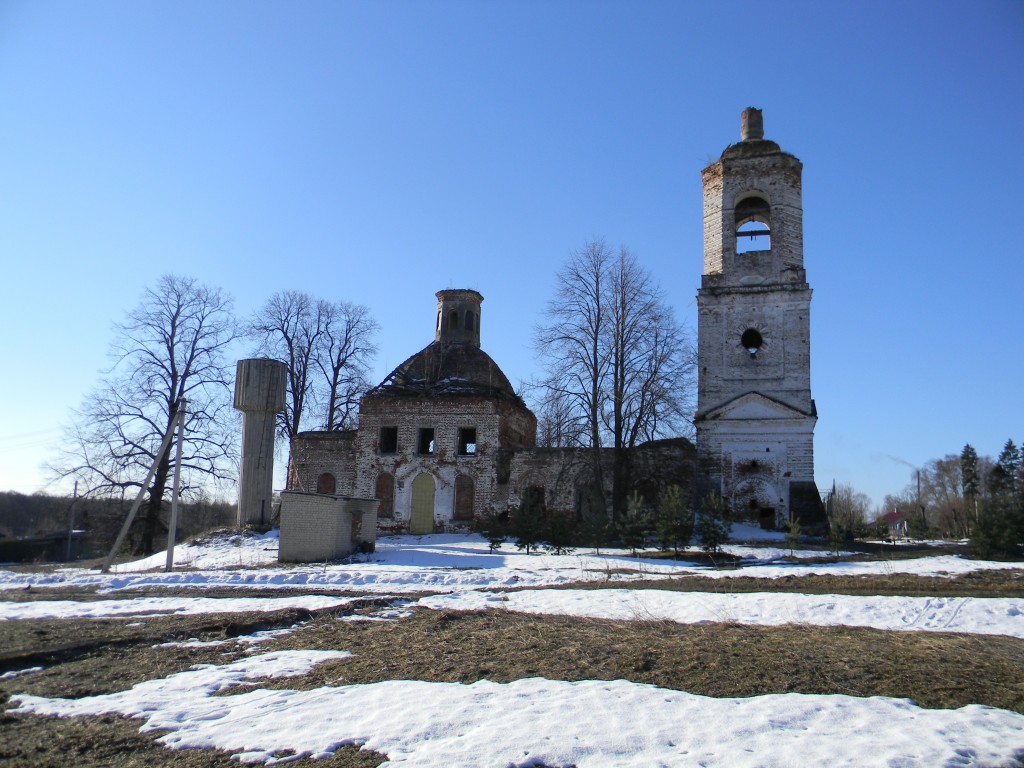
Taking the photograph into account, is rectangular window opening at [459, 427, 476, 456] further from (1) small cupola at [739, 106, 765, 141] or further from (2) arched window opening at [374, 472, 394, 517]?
(1) small cupola at [739, 106, 765, 141]

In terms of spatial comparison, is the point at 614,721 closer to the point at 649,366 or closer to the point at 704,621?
the point at 704,621

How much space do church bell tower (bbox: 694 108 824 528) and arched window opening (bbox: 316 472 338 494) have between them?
1490 centimetres

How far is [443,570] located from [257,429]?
11.3m

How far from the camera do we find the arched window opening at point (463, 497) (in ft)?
102

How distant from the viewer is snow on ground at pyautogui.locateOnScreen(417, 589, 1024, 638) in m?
9.90

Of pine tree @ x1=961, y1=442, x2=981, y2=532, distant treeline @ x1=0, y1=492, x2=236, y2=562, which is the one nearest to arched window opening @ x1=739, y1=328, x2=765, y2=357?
distant treeline @ x1=0, y1=492, x2=236, y2=562

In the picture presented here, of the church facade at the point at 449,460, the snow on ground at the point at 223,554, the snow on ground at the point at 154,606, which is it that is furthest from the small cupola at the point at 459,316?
the snow on ground at the point at 154,606

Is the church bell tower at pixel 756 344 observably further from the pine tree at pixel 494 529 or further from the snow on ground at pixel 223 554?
the snow on ground at pixel 223 554

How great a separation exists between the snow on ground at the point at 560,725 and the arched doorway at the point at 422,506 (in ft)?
81.8

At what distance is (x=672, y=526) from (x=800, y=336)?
11737 millimetres

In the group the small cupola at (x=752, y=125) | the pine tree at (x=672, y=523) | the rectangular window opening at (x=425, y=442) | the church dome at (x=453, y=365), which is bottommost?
the pine tree at (x=672, y=523)

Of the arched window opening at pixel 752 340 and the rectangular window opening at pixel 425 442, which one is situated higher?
the arched window opening at pixel 752 340

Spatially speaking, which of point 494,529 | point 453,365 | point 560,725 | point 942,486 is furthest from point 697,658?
point 942,486

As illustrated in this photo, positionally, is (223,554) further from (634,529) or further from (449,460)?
(634,529)
